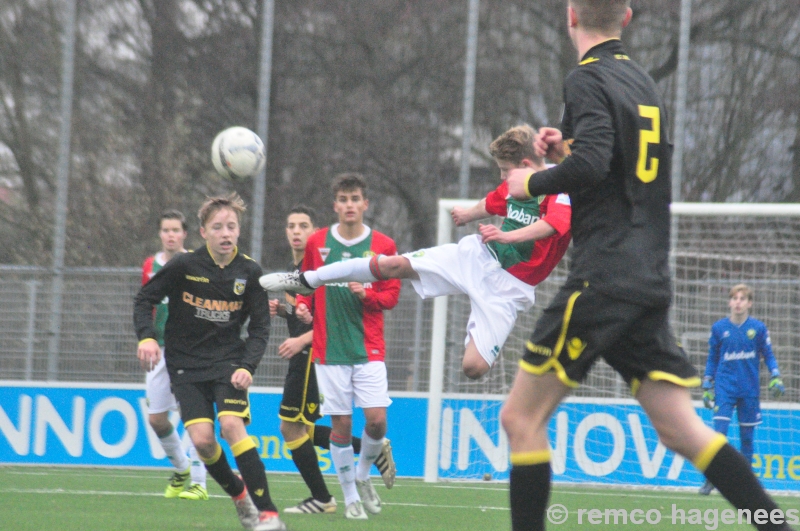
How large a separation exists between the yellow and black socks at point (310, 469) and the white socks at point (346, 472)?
135 mm

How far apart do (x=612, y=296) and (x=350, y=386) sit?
142 inches

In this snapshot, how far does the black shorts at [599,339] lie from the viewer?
134 inches

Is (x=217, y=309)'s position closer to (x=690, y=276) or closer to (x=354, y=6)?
(x=690, y=276)

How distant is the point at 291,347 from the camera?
6.96m

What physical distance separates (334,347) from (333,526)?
1.25m

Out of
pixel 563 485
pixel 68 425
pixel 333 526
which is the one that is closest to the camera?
pixel 333 526

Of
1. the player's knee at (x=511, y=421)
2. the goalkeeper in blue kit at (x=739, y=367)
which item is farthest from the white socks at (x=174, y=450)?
the player's knee at (x=511, y=421)

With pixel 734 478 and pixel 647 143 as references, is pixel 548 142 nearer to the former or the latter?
pixel 647 143

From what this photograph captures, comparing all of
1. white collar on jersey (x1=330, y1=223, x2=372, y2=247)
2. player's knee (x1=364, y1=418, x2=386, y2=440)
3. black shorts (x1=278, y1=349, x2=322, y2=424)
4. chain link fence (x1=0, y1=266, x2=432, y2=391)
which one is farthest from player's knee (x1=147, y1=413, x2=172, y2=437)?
chain link fence (x1=0, y1=266, x2=432, y2=391)

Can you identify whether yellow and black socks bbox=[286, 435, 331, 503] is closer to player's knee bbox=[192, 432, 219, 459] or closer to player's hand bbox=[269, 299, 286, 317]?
player's hand bbox=[269, 299, 286, 317]

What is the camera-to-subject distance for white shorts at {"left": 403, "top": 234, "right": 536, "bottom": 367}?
5.52 meters

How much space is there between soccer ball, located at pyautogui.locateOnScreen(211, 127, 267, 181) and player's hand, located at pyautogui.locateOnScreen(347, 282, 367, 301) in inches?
57.2

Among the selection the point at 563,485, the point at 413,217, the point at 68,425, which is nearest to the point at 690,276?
the point at 563,485

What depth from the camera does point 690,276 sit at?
1011 cm
